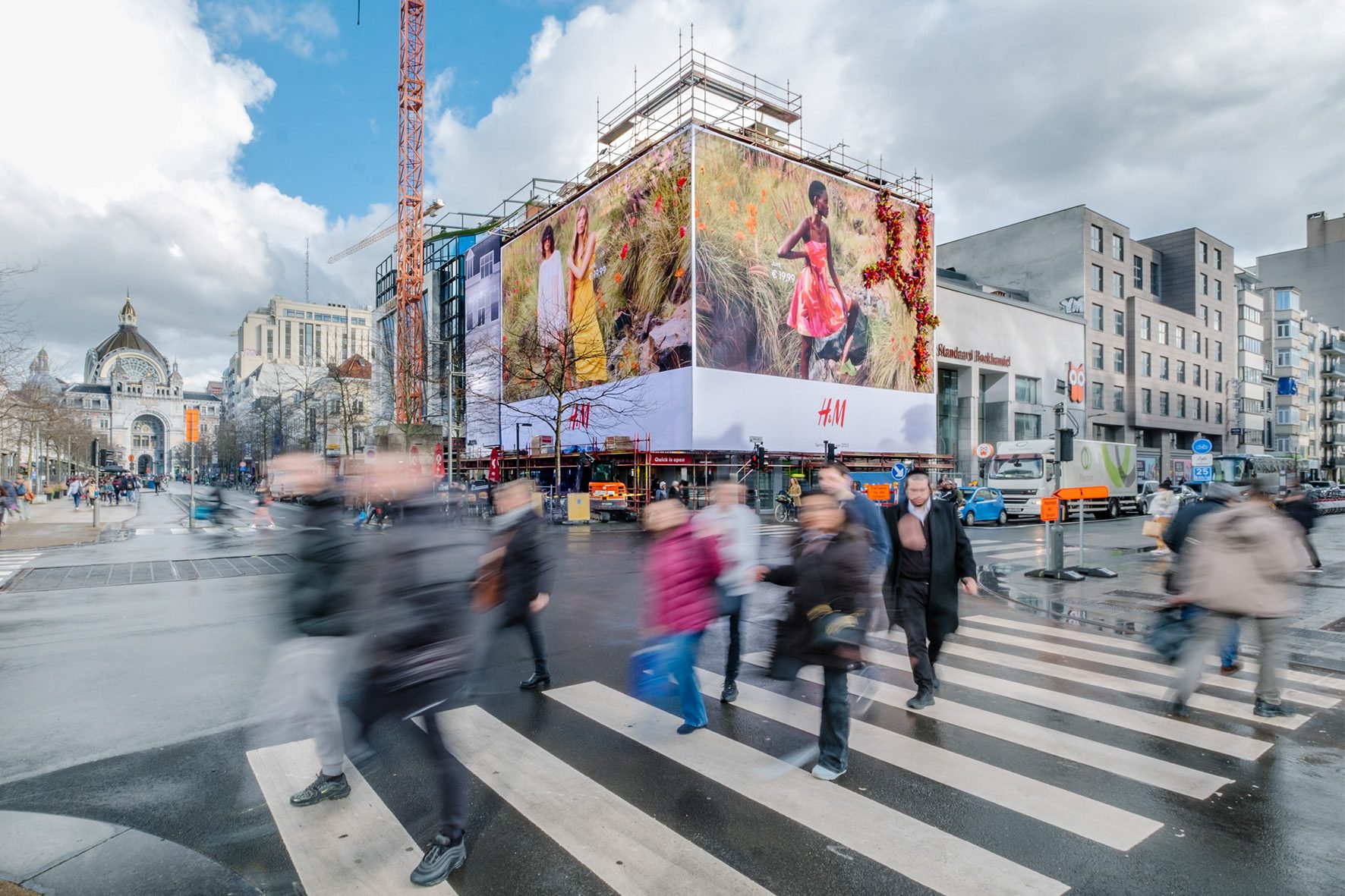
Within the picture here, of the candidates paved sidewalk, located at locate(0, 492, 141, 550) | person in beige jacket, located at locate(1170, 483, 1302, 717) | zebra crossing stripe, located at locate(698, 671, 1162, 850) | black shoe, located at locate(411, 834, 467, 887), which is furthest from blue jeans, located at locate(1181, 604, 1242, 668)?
paved sidewalk, located at locate(0, 492, 141, 550)

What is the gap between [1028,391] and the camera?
1980 inches

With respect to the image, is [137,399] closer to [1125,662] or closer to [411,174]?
[411,174]

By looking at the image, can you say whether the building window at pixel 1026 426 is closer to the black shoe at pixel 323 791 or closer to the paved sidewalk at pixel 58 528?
the paved sidewalk at pixel 58 528

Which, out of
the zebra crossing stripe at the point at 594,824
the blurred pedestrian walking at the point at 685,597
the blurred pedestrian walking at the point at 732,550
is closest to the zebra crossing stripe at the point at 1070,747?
the blurred pedestrian walking at the point at 732,550

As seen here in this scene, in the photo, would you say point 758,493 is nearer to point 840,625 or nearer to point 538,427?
point 538,427

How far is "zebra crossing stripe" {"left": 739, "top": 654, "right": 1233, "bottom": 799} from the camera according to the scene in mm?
4406

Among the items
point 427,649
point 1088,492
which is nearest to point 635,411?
point 1088,492

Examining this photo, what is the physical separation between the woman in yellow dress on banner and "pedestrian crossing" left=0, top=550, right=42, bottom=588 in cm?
2339

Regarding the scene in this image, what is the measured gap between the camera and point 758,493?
32.8 m

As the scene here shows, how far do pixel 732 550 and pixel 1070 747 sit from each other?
2.67 meters

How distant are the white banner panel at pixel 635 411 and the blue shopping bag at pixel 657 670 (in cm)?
2469

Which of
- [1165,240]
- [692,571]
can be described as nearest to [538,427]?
[692,571]

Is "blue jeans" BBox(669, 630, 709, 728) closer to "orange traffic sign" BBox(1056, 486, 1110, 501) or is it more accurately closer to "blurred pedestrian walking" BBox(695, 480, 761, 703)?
"blurred pedestrian walking" BBox(695, 480, 761, 703)

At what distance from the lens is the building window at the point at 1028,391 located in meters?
49.6
